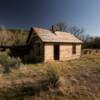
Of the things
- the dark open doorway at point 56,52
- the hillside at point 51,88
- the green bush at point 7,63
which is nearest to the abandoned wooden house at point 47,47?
the dark open doorway at point 56,52

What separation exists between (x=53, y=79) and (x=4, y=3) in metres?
12.3

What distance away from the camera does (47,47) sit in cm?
1817

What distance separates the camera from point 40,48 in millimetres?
18234

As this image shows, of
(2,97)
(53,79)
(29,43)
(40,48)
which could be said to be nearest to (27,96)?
(2,97)

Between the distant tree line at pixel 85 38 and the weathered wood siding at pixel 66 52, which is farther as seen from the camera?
the distant tree line at pixel 85 38

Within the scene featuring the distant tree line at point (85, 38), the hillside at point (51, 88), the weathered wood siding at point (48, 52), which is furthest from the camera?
the distant tree line at point (85, 38)

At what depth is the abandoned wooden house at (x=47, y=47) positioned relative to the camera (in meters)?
18.0

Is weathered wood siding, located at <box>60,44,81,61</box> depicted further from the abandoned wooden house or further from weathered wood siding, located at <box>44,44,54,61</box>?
weathered wood siding, located at <box>44,44,54,61</box>

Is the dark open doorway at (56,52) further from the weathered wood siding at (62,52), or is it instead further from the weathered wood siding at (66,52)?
the weathered wood siding at (66,52)

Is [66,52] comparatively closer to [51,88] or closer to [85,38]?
[51,88]

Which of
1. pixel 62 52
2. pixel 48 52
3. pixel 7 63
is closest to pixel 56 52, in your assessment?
pixel 62 52

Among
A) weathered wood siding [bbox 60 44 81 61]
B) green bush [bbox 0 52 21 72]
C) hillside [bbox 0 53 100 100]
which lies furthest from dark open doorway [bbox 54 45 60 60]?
hillside [bbox 0 53 100 100]

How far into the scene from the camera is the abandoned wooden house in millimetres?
18013

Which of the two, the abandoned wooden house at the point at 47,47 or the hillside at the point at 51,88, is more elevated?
the abandoned wooden house at the point at 47,47
